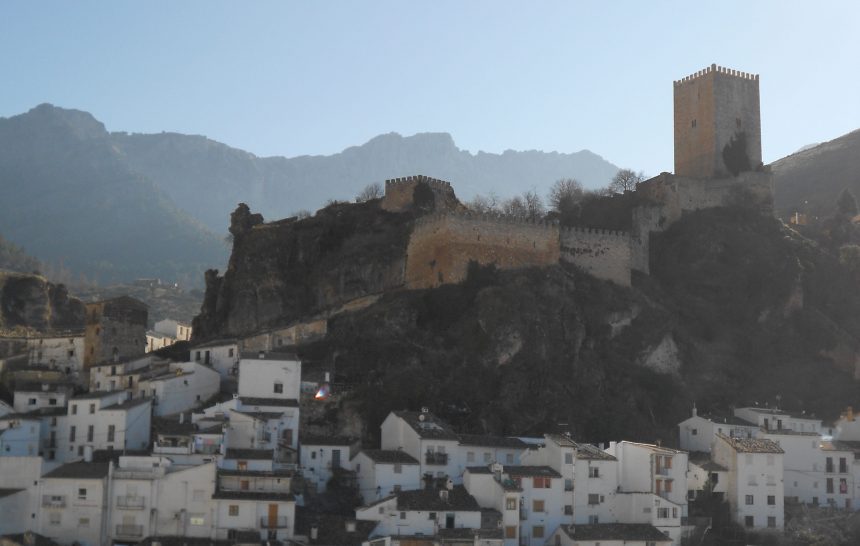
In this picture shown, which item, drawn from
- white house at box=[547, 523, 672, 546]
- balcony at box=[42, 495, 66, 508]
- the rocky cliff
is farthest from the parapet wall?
balcony at box=[42, 495, 66, 508]

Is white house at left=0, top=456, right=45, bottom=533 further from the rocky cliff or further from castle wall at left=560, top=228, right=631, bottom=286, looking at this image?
castle wall at left=560, top=228, right=631, bottom=286

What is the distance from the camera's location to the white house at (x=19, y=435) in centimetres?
5631

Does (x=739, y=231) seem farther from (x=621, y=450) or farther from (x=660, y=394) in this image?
(x=621, y=450)

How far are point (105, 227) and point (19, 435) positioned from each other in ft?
438

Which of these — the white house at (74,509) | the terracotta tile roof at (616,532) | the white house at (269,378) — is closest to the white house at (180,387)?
the white house at (269,378)

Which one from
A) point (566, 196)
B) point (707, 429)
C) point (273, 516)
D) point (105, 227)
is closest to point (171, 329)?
point (566, 196)

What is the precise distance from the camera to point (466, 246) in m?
70.7

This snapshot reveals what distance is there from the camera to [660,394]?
68.6 m

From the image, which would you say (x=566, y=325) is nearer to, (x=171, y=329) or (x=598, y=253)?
(x=598, y=253)

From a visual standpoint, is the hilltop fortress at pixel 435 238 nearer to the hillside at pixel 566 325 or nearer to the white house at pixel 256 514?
the hillside at pixel 566 325

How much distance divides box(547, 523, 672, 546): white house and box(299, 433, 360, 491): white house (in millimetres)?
10285

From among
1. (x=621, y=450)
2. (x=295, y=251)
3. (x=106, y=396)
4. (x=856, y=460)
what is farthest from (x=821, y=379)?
(x=106, y=396)

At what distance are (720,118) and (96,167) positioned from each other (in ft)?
441

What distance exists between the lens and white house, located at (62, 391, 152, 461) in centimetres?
5684
